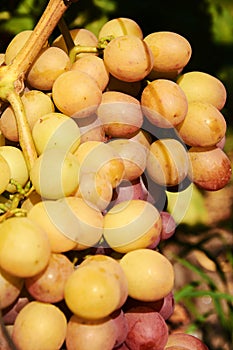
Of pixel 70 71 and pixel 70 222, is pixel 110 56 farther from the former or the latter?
pixel 70 222

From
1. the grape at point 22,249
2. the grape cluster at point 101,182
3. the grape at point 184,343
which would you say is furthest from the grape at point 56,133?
the grape at point 184,343

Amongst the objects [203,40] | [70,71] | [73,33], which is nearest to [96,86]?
[70,71]

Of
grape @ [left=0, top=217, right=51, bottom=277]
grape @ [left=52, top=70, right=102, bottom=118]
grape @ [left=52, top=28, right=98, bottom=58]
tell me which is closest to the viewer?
grape @ [left=0, top=217, right=51, bottom=277]

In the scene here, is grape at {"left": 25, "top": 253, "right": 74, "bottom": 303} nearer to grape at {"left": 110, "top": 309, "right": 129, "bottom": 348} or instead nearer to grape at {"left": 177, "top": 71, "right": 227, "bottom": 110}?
grape at {"left": 110, "top": 309, "right": 129, "bottom": 348}

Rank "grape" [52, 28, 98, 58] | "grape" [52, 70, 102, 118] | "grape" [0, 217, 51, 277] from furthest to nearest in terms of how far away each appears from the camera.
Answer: "grape" [52, 28, 98, 58] → "grape" [52, 70, 102, 118] → "grape" [0, 217, 51, 277]

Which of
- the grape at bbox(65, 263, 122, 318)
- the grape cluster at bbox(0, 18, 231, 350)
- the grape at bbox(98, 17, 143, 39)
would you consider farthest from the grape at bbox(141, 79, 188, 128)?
the grape at bbox(65, 263, 122, 318)

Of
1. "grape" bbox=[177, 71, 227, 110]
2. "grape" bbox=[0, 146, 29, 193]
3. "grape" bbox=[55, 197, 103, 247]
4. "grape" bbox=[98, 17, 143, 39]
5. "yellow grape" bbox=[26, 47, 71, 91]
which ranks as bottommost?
"grape" bbox=[177, 71, 227, 110]

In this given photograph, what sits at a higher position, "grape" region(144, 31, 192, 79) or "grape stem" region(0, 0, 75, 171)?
"grape stem" region(0, 0, 75, 171)
